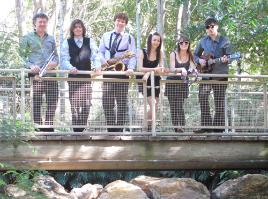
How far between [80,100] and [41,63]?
2.54ft

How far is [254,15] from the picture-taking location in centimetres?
1117

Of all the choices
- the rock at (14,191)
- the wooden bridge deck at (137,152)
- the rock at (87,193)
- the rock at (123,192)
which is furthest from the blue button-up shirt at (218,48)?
the rock at (87,193)

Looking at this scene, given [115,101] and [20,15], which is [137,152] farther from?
[20,15]

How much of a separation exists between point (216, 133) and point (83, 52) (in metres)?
2.30

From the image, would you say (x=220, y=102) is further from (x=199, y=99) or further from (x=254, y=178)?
(x=254, y=178)

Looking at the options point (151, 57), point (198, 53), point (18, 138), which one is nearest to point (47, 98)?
point (18, 138)

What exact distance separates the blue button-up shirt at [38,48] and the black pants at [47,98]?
0.98 ft

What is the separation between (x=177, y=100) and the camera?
323 inches

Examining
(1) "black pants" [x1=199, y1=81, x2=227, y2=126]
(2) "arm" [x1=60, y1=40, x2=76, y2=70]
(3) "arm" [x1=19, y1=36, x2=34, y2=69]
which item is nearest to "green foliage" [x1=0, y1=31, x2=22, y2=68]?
(3) "arm" [x1=19, y1=36, x2=34, y2=69]

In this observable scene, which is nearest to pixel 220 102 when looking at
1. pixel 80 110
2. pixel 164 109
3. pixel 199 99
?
pixel 199 99

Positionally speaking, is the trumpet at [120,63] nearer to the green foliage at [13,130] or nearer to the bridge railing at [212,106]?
the bridge railing at [212,106]

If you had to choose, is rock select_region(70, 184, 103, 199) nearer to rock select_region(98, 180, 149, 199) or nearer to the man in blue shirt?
rock select_region(98, 180, 149, 199)

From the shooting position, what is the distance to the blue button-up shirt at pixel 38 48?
7.56 meters

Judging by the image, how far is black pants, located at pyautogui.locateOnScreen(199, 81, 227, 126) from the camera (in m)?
8.28
